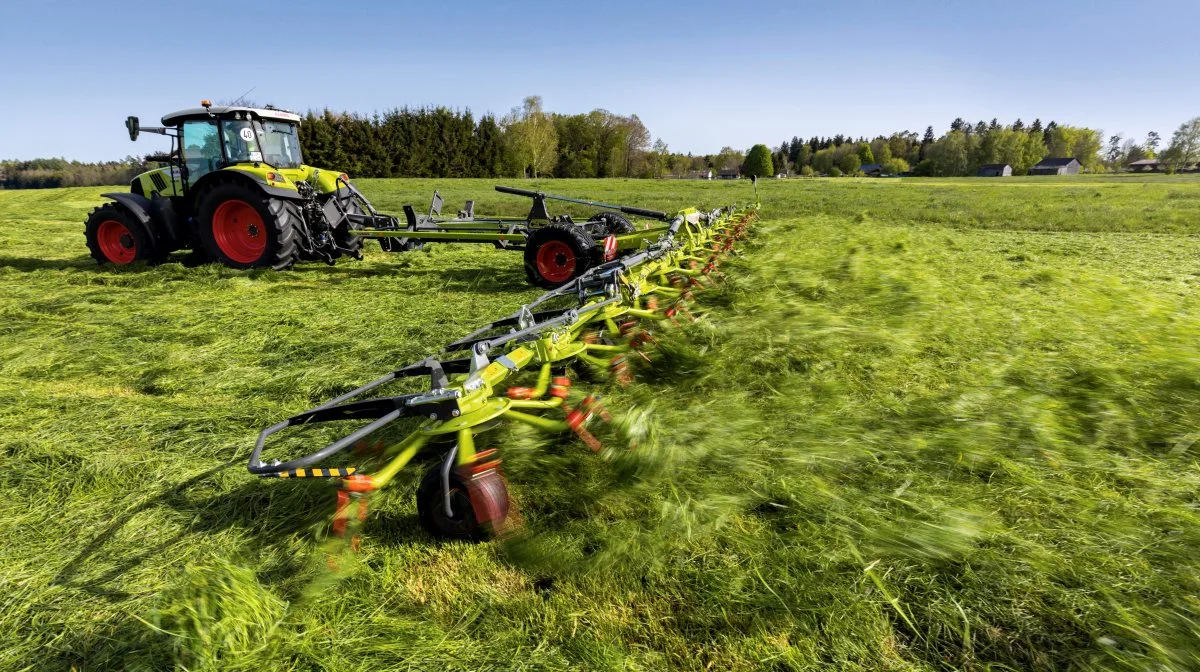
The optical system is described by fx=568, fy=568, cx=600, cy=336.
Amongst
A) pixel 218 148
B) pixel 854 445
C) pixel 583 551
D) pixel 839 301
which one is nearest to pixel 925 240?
pixel 839 301

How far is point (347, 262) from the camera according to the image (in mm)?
8805

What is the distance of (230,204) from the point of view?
286 inches

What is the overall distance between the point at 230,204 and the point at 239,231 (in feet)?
1.23

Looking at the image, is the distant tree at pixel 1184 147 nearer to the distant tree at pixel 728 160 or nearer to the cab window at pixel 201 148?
the distant tree at pixel 728 160

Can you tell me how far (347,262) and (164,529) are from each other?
721 centimetres

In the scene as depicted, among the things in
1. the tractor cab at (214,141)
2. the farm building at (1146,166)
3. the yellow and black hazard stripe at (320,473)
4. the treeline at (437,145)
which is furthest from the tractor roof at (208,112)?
the farm building at (1146,166)

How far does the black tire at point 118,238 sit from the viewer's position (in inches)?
298

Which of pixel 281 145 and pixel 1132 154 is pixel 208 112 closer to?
pixel 281 145

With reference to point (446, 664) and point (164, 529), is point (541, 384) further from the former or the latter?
point (164, 529)

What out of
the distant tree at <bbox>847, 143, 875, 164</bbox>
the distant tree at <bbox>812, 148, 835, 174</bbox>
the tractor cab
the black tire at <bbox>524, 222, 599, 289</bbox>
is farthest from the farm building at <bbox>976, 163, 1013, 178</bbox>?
the tractor cab

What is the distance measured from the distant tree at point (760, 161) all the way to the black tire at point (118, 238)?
253 feet

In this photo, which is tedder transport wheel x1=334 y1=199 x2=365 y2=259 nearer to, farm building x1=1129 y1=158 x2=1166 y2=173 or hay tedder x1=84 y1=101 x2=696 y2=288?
hay tedder x1=84 y1=101 x2=696 y2=288

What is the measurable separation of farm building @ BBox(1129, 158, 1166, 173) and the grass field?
120 metres

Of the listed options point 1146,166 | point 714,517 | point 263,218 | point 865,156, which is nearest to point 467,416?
point 714,517
